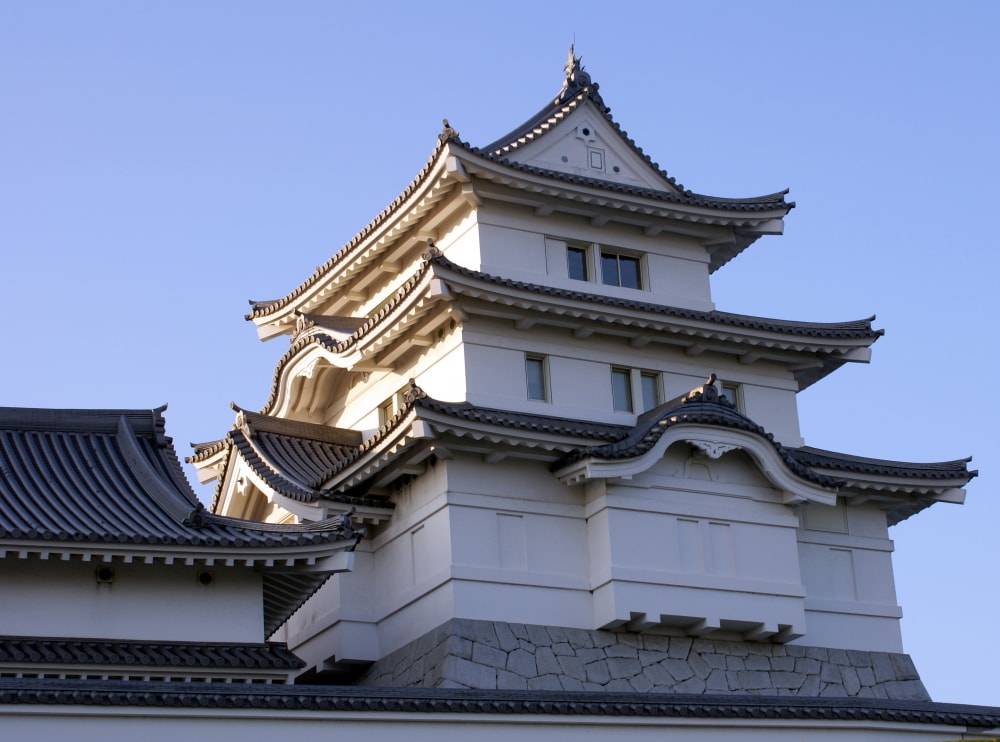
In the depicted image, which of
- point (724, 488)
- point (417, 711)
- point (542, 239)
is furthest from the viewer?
point (542, 239)

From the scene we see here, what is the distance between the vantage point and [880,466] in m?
25.0

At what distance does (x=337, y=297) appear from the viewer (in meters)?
28.6

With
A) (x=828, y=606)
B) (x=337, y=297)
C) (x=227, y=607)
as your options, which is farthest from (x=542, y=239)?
(x=227, y=607)

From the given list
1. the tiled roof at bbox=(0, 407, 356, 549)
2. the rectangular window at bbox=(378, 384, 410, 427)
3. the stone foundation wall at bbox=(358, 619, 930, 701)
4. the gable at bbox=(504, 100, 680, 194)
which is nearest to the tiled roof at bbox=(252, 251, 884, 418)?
the rectangular window at bbox=(378, 384, 410, 427)

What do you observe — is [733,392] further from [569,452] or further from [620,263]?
[569,452]

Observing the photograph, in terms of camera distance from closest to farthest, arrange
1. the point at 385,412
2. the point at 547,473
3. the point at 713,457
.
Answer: the point at 713,457
the point at 547,473
the point at 385,412

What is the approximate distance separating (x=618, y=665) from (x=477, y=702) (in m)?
6.33

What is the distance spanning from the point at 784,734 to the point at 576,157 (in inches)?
481

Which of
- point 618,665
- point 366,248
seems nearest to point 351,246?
point 366,248

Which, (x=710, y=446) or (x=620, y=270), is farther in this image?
(x=620, y=270)

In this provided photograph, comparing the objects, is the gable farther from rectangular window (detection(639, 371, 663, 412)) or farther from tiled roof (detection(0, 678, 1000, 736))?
tiled roof (detection(0, 678, 1000, 736))

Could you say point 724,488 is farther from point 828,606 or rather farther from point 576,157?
point 576,157

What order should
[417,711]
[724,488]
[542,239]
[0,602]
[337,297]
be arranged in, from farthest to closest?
1. [337,297]
2. [542,239]
3. [724,488]
4. [0,602]
5. [417,711]

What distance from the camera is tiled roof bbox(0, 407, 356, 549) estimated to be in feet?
59.3
